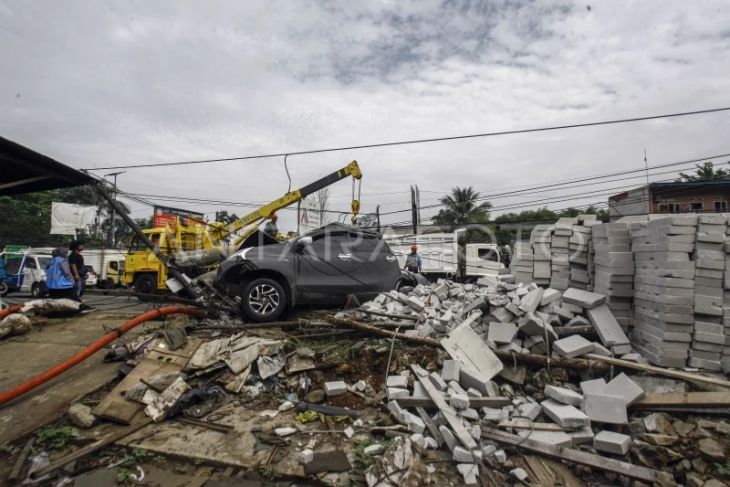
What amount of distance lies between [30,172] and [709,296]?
8.42 metres

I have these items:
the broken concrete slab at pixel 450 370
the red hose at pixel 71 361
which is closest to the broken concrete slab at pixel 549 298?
the broken concrete slab at pixel 450 370

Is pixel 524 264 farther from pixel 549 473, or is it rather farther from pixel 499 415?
pixel 549 473

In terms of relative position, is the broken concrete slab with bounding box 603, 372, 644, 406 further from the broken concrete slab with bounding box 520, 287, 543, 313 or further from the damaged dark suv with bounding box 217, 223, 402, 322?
the damaged dark suv with bounding box 217, 223, 402, 322

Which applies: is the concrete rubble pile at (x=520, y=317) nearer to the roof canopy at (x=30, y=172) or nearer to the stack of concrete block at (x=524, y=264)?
the stack of concrete block at (x=524, y=264)

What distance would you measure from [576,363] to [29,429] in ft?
18.8

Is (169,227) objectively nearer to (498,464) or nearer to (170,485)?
(170,485)

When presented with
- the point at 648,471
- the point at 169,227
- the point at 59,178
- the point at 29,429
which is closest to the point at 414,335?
the point at 648,471

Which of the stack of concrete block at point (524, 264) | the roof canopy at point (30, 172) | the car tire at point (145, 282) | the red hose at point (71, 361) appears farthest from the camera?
the car tire at point (145, 282)

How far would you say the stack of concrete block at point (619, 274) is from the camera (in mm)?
4680

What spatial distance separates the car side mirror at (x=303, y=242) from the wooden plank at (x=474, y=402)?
359 centimetres

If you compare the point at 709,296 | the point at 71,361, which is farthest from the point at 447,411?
the point at 71,361

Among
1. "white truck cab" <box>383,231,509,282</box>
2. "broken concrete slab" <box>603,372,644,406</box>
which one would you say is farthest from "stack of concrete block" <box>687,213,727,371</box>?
"white truck cab" <box>383,231,509,282</box>

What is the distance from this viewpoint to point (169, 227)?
1185cm

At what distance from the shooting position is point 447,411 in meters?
3.35
